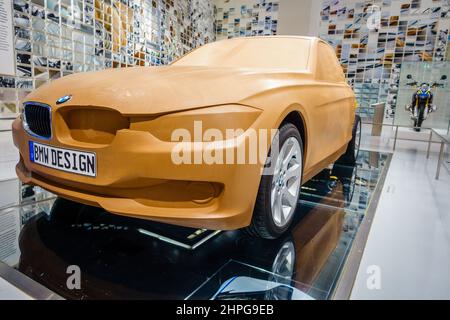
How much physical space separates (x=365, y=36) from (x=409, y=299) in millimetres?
→ 8940

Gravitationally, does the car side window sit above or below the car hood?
above

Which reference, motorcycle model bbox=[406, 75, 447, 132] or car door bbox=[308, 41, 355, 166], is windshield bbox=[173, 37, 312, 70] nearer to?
car door bbox=[308, 41, 355, 166]

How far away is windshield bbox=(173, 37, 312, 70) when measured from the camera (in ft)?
6.46

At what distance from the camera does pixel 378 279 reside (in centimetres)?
133

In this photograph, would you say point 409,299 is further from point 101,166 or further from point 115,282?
point 101,166

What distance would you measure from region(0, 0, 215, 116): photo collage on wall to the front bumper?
3.80 m

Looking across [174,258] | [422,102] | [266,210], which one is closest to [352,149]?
[266,210]

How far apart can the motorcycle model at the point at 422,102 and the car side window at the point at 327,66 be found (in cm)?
461

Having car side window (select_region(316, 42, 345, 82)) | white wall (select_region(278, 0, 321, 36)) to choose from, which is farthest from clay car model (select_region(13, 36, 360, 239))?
white wall (select_region(278, 0, 321, 36))

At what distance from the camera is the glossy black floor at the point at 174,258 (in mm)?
1209

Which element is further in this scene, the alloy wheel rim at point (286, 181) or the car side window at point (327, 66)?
the car side window at point (327, 66)

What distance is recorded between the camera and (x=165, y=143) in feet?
3.81

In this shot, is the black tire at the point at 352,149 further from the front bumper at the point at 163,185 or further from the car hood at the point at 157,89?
the front bumper at the point at 163,185

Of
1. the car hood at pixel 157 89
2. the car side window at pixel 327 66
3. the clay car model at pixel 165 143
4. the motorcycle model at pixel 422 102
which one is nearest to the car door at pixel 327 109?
the car side window at pixel 327 66
